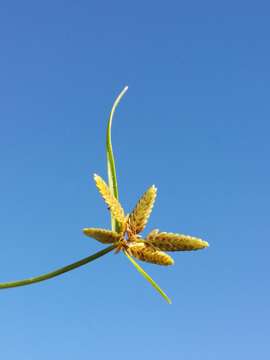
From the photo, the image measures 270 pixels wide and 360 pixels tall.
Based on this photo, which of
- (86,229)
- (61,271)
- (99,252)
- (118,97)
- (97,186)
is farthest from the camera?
(118,97)

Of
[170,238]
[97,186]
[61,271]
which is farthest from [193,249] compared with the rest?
[61,271]

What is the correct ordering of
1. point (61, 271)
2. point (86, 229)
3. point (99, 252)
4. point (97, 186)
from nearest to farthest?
point (61, 271) < point (99, 252) < point (86, 229) < point (97, 186)

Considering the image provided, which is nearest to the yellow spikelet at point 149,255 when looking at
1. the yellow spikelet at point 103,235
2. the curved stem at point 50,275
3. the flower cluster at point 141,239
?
the flower cluster at point 141,239

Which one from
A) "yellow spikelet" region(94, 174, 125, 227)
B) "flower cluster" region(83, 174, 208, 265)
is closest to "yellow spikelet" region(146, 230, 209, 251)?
"flower cluster" region(83, 174, 208, 265)

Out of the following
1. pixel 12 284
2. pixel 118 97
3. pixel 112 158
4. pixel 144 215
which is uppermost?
pixel 118 97

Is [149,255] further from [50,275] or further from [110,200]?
[50,275]

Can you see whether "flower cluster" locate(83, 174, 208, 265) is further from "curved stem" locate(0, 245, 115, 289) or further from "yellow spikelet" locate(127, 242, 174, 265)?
"curved stem" locate(0, 245, 115, 289)

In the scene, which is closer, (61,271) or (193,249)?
(61,271)

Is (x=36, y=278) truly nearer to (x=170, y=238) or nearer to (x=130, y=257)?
(x=130, y=257)
